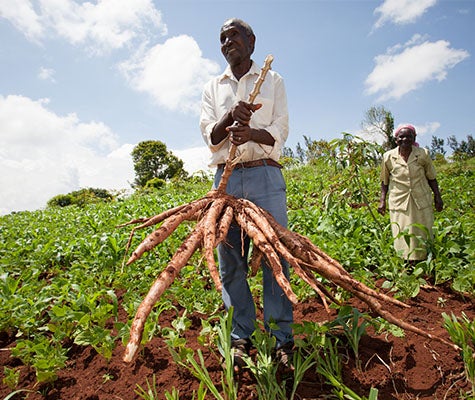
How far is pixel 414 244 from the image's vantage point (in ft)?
10.5

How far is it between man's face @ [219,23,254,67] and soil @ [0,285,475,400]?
1779 mm

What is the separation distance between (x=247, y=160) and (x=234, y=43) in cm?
67

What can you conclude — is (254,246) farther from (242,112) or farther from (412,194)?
(412,194)

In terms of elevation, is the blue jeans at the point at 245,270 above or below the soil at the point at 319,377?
above

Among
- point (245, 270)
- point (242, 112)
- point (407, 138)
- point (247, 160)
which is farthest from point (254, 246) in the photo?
point (407, 138)

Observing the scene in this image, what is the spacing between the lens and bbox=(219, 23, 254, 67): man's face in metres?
1.80

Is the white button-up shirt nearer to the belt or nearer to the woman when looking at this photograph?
the belt

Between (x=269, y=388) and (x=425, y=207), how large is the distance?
2725 mm

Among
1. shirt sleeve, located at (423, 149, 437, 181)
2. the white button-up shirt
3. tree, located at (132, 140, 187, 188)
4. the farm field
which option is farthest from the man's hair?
tree, located at (132, 140, 187, 188)

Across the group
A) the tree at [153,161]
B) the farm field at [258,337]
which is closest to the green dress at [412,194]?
the farm field at [258,337]

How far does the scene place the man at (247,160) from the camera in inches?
71.1

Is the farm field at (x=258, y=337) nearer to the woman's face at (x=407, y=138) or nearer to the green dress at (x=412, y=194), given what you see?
the green dress at (x=412, y=194)

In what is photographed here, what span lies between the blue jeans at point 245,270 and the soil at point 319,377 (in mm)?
267

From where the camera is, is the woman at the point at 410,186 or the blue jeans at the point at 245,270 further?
the woman at the point at 410,186
